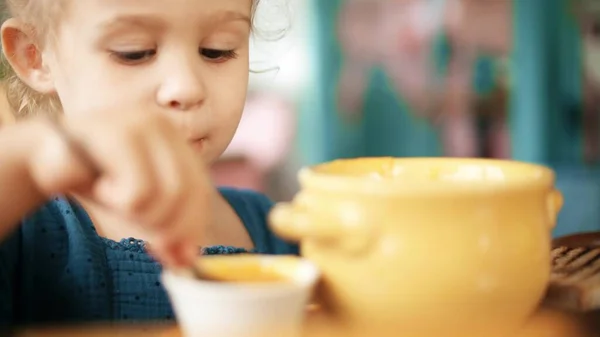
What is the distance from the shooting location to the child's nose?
0.68 metres

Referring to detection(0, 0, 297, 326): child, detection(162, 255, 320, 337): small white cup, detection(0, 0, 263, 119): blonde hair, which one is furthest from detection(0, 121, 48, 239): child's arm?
detection(0, 0, 263, 119): blonde hair

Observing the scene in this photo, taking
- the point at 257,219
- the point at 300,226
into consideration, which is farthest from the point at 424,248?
the point at 257,219

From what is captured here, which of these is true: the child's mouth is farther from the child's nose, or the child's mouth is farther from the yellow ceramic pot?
the yellow ceramic pot

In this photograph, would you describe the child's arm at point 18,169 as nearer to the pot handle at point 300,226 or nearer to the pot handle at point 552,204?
the pot handle at point 300,226

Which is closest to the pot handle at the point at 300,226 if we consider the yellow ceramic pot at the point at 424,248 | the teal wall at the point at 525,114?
the yellow ceramic pot at the point at 424,248

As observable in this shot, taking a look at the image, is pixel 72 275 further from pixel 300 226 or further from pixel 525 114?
pixel 525 114

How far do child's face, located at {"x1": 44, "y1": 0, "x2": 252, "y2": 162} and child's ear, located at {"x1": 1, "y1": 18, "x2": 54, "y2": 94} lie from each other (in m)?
0.05

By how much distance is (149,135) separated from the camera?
0.38m

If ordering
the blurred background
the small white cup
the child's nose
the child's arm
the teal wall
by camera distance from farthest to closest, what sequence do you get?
1. the blurred background
2. the teal wall
3. the child's nose
4. the child's arm
5. the small white cup

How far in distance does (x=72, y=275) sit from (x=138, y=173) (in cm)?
41

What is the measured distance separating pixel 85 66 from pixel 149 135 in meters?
0.40

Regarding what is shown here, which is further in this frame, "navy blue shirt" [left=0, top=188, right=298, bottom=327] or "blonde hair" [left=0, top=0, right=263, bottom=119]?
"blonde hair" [left=0, top=0, right=263, bottom=119]

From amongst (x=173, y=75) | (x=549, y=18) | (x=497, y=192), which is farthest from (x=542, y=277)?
(x=549, y=18)

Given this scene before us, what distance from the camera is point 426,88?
7.59 feet
